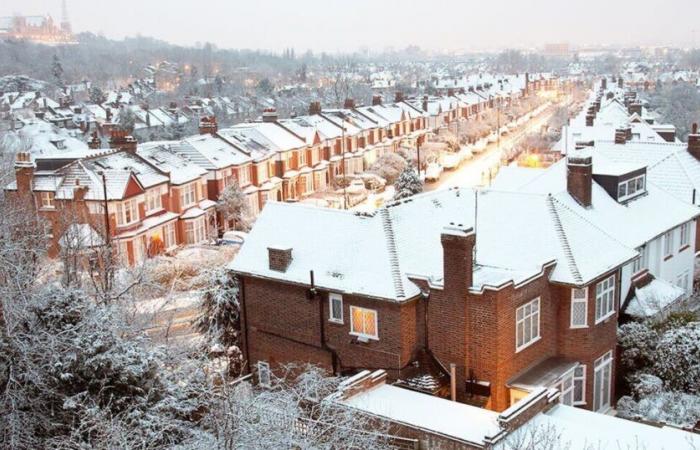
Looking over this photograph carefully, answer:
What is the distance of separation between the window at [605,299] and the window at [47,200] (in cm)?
3192

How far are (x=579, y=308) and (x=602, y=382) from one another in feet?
9.82

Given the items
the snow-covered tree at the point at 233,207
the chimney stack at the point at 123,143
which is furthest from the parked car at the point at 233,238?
the chimney stack at the point at 123,143

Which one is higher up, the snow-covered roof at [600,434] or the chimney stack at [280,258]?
the chimney stack at [280,258]

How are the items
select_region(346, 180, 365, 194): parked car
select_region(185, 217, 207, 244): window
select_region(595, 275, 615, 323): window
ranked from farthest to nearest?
1. select_region(346, 180, 365, 194): parked car
2. select_region(185, 217, 207, 244): window
3. select_region(595, 275, 615, 323): window

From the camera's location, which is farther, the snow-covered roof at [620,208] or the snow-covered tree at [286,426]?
the snow-covered roof at [620,208]

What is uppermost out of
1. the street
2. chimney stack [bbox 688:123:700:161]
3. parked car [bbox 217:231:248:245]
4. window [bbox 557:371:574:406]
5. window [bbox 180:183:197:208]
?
chimney stack [bbox 688:123:700:161]

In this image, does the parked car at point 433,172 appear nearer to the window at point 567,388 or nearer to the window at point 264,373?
the window at point 264,373

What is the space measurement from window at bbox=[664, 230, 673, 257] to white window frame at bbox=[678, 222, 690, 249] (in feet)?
3.56

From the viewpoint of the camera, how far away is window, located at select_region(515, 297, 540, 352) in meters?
23.4

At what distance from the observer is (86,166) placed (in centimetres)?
4566

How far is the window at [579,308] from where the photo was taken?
2456cm

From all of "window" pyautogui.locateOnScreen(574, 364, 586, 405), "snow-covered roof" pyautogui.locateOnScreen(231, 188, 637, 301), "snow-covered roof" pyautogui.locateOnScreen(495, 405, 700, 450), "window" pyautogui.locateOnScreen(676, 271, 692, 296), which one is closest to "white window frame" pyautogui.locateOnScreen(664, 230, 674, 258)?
"window" pyautogui.locateOnScreen(676, 271, 692, 296)

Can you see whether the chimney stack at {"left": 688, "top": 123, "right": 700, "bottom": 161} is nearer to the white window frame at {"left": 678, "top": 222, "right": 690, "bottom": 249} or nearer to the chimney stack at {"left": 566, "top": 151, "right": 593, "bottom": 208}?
the white window frame at {"left": 678, "top": 222, "right": 690, "bottom": 249}

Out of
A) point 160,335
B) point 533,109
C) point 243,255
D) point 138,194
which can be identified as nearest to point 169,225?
point 138,194
